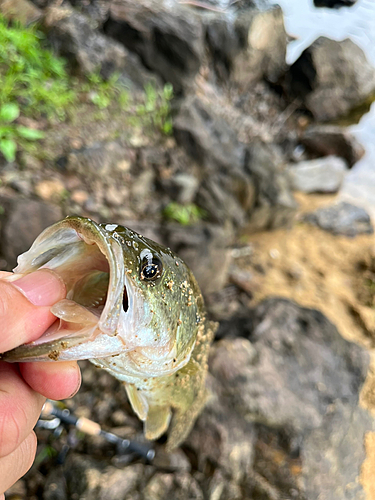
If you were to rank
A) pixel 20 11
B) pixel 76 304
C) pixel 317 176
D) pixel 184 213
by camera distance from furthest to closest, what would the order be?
1. pixel 317 176
2. pixel 20 11
3. pixel 184 213
4. pixel 76 304

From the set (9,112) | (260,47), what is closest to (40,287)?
(9,112)

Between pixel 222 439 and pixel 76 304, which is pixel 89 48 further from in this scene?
pixel 222 439

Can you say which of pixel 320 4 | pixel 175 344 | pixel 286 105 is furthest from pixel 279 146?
pixel 175 344

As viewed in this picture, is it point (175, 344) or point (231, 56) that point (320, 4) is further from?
point (175, 344)

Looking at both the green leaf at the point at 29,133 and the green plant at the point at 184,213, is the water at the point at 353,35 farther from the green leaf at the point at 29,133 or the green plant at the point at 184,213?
the green leaf at the point at 29,133

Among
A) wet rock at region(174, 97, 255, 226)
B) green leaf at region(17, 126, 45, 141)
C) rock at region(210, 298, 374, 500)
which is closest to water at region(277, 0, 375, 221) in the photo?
wet rock at region(174, 97, 255, 226)

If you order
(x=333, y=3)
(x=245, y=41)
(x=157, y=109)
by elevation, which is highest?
(x=333, y=3)
